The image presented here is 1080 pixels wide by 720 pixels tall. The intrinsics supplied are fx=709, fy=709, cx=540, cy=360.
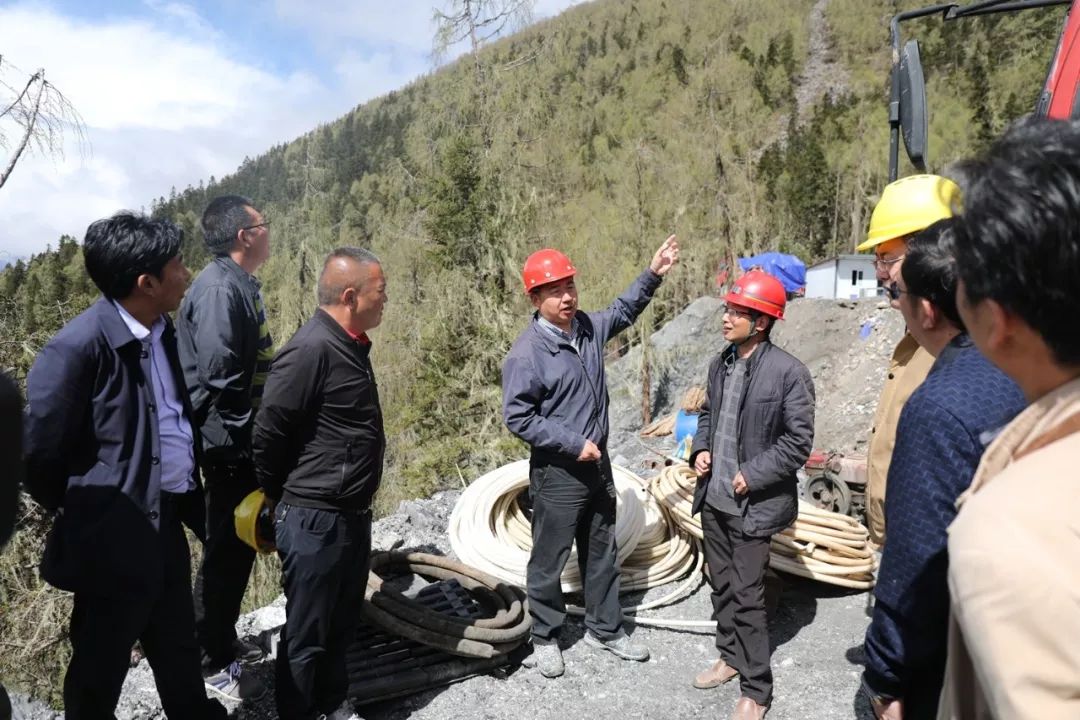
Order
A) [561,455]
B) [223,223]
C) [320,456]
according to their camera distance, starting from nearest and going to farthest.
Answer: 1. [320,456]
2. [223,223]
3. [561,455]

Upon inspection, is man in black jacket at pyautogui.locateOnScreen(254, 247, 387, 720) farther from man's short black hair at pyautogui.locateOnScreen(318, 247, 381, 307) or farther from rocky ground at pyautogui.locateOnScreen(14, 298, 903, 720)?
rocky ground at pyautogui.locateOnScreen(14, 298, 903, 720)

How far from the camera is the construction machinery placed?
3.44m

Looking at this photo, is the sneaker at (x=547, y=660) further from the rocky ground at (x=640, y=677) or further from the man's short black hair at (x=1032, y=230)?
the man's short black hair at (x=1032, y=230)

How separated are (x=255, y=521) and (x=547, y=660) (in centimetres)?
175

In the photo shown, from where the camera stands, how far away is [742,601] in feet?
11.6

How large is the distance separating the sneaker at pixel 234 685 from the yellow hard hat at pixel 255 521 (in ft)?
2.71

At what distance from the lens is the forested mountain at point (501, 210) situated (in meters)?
12.2

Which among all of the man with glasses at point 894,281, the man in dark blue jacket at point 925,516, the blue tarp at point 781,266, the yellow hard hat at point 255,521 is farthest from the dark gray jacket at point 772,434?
the blue tarp at point 781,266

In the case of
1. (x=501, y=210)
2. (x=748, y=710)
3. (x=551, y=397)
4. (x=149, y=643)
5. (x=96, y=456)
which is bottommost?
(x=748, y=710)

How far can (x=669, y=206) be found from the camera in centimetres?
2033

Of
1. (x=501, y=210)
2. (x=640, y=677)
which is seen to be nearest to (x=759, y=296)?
(x=640, y=677)

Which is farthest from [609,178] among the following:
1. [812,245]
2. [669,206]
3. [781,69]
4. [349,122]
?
[781,69]

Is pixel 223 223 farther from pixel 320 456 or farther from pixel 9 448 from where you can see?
pixel 9 448

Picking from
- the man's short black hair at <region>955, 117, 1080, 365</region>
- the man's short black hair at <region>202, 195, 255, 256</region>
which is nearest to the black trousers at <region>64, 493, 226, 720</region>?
the man's short black hair at <region>202, 195, 255, 256</region>
